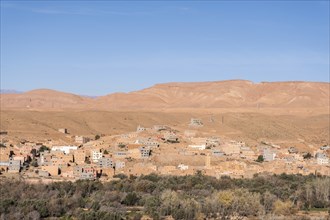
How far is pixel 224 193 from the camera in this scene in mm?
31859

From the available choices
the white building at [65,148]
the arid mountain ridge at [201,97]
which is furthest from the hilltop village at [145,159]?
the arid mountain ridge at [201,97]

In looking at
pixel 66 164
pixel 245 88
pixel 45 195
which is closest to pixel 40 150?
pixel 66 164

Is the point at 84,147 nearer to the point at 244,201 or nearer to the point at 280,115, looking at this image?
the point at 244,201

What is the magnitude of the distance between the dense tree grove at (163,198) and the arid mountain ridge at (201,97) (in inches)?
2589

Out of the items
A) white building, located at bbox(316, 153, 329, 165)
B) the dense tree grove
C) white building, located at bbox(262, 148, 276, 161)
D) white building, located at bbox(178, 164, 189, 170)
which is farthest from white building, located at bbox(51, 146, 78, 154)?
white building, located at bbox(316, 153, 329, 165)

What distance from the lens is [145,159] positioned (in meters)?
44.2

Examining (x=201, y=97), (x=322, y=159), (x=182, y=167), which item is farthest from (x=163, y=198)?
(x=201, y=97)

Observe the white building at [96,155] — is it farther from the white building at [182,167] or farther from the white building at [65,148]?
the white building at [182,167]

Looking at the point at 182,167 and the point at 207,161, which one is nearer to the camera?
the point at 182,167

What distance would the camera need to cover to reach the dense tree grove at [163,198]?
29.2m

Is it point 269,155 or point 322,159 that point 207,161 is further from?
point 322,159

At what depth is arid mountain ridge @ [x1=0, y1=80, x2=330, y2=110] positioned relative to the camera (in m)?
107

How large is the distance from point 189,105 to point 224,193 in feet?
249

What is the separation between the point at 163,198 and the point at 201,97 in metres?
83.6
